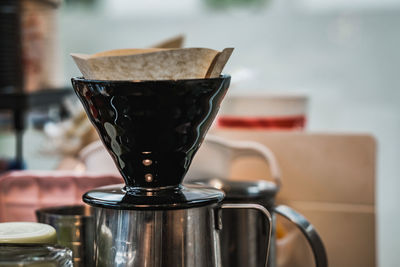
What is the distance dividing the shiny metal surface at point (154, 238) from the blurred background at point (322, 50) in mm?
1340

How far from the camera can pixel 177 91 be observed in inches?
14.8

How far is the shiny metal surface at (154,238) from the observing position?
379 mm

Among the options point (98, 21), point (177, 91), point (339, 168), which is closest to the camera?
point (177, 91)

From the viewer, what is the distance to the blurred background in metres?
1.81

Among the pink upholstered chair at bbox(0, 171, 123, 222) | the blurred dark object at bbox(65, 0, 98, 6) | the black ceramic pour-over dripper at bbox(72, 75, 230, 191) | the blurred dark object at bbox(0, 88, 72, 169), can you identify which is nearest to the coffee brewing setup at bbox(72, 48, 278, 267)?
the black ceramic pour-over dripper at bbox(72, 75, 230, 191)

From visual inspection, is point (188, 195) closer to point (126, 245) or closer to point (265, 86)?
point (126, 245)

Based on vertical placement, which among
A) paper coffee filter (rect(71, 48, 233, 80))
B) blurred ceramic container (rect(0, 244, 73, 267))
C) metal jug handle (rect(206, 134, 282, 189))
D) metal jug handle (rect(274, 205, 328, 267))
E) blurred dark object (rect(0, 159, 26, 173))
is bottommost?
metal jug handle (rect(274, 205, 328, 267))

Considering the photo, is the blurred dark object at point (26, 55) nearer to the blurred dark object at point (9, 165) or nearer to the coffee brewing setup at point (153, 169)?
the blurred dark object at point (9, 165)

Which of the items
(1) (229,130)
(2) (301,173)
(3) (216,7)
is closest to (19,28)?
(1) (229,130)

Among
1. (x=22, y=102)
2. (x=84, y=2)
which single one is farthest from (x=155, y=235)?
(x=84, y=2)

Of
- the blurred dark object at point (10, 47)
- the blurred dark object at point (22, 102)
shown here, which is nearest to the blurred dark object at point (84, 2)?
the blurred dark object at point (22, 102)

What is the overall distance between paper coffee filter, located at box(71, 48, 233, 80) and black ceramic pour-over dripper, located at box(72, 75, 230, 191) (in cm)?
1

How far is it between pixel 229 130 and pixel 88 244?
0.55m

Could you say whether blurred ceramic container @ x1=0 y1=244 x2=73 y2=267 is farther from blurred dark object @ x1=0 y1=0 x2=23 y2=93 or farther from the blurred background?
the blurred background
